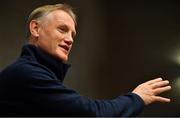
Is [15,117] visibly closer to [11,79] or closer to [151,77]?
[11,79]

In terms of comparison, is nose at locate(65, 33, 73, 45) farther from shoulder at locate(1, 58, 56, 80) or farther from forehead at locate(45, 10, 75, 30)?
shoulder at locate(1, 58, 56, 80)

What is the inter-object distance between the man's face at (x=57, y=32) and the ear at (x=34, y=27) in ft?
0.03

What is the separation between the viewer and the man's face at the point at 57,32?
1093 mm

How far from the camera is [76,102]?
0.88 meters

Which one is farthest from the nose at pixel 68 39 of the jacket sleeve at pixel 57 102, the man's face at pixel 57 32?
the jacket sleeve at pixel 57 102

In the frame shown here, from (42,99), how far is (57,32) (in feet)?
1.00

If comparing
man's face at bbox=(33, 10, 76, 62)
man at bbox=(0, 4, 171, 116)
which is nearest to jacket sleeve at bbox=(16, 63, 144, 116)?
man at bbox=(0, 4, 171, 116)

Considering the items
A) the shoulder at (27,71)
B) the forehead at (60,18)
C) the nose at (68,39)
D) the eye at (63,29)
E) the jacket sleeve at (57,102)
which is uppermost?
the forehead at (60,18)

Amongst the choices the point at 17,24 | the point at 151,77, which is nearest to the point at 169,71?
the point at 151,77

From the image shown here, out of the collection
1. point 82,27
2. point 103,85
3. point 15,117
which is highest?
point 82,27

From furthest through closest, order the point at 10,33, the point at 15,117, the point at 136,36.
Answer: the point at 136,36, the point at 10,33, the point at 15,117

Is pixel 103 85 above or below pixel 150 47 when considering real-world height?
below

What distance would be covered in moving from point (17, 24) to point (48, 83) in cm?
130

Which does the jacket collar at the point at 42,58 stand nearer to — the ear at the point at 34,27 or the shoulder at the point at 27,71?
the shoulder at the point at 27,71
